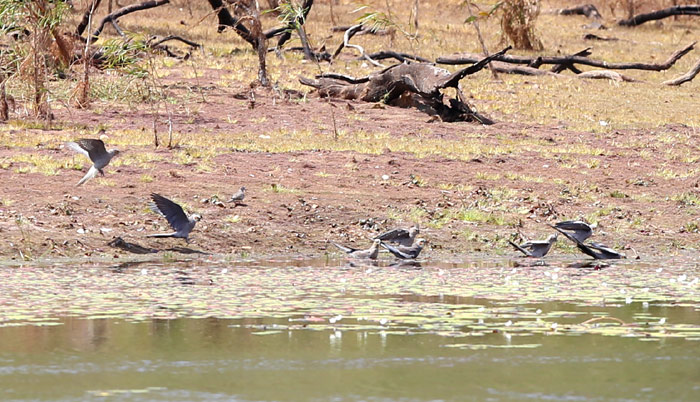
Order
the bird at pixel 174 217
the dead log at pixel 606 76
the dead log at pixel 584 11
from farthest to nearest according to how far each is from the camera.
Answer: the dead log at pixel 584 11 → the dead log at pixel 606 76 → the bird at pixel 174 217

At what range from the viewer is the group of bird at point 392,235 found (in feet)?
35.8

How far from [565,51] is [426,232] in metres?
20.5

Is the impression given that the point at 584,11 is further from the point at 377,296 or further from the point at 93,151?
the point at 377,296

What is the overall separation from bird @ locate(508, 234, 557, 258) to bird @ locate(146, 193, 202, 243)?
3188mm

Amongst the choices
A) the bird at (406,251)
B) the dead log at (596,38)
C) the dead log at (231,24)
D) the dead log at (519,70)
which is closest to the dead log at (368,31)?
the dead log at (231,24)

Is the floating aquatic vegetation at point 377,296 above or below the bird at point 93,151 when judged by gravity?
below

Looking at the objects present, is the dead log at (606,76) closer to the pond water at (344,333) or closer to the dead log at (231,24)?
the dead log at (231,24)

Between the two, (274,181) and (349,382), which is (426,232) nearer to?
(274,181)

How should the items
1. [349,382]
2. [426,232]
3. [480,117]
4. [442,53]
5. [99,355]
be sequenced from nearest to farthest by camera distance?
[349,382] → [99,355] → [426,232] → [480,117] → [442,53]

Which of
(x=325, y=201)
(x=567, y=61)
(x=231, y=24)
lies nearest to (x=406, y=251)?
(x=325, y=201)

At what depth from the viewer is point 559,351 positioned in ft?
21.7

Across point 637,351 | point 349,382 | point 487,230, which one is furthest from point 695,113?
point 349,382

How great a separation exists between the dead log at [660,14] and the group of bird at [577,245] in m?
26.5

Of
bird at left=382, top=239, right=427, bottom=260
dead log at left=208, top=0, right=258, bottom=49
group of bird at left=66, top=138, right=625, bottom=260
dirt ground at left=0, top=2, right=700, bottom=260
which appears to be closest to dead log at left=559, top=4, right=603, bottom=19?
dead log at left=208, top=0, right=258, bottom=49
